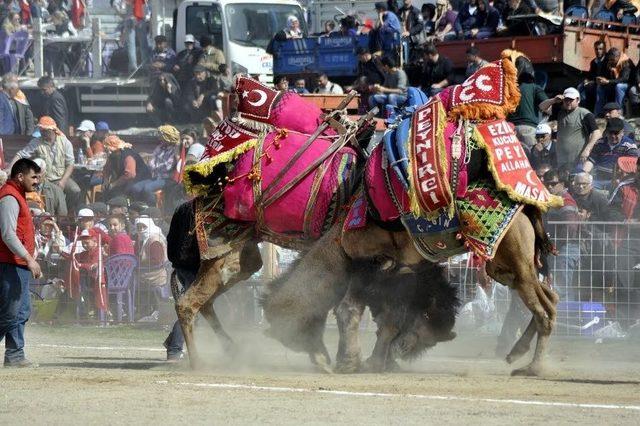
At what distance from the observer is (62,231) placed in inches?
642

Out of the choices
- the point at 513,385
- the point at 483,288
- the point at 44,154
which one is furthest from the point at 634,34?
the point at 513,385

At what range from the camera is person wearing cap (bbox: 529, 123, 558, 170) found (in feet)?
48.8

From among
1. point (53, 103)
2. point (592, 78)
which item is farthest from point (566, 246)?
point (53, 103)

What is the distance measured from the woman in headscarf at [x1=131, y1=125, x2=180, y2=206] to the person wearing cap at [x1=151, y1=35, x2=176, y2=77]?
5563 millimetres

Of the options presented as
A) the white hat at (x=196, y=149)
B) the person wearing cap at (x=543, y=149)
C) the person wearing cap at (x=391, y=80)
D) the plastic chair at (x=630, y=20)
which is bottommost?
the white hat at (x=196, y=149)

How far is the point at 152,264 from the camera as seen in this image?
50.9 feet

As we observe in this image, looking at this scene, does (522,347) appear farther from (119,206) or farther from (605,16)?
(605,16)

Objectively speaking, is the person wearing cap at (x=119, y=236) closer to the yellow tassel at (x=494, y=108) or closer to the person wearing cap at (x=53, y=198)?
the person wearing cap at (x=53, y=198)

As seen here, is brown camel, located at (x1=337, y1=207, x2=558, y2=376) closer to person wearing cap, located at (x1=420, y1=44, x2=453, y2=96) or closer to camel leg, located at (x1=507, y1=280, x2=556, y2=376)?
camel leg, located at (x1=507, y1=280, x2=556, y2=376)

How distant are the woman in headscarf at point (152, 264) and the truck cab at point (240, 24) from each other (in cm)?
1026

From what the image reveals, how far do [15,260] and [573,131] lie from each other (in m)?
7.03

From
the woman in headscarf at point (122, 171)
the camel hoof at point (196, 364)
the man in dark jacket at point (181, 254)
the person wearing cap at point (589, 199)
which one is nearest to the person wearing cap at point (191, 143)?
the woman in headscarf at point (122, 171)

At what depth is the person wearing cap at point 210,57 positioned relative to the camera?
76.6ft

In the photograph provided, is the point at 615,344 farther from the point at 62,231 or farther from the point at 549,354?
the point at 62,231
